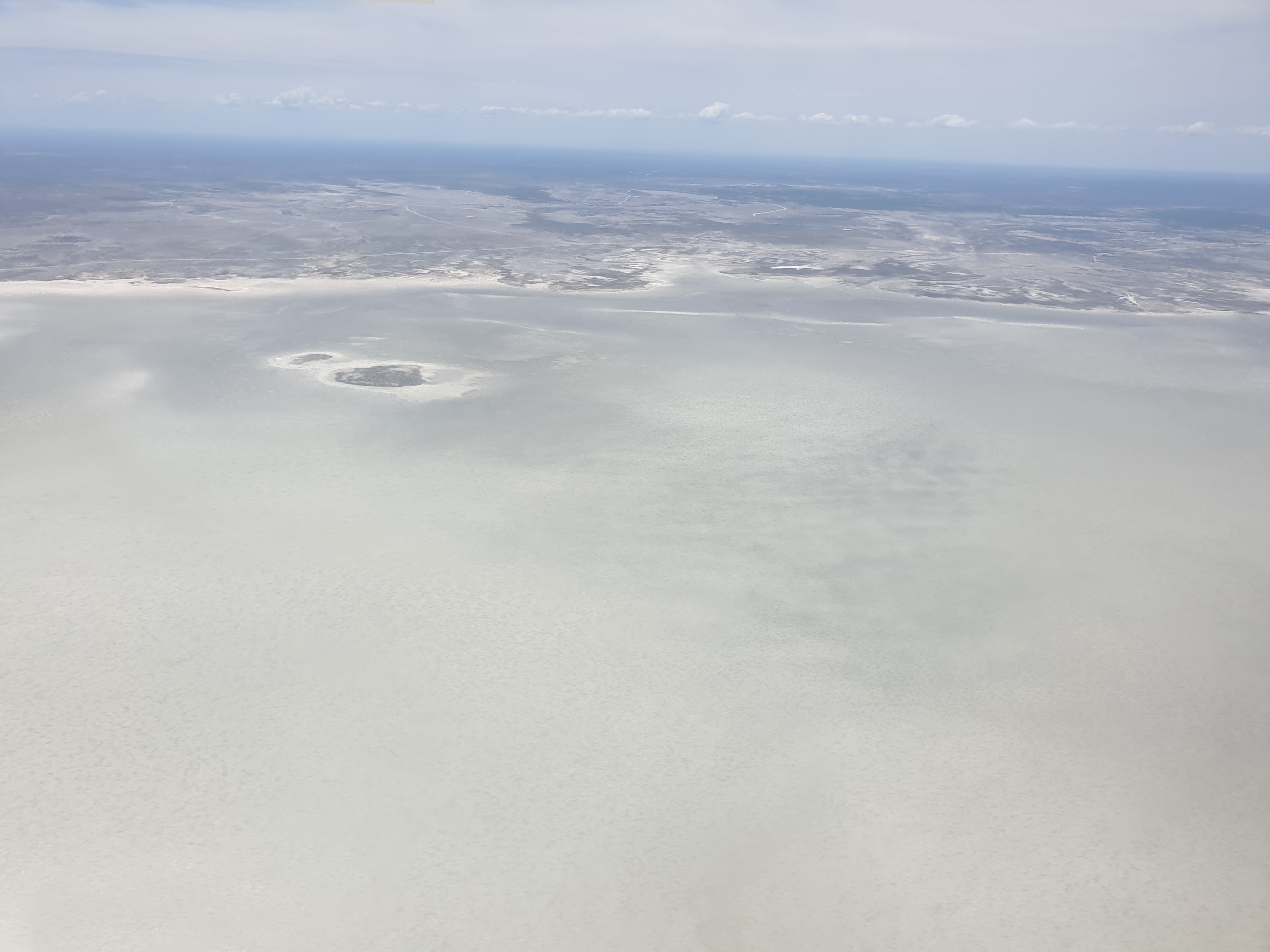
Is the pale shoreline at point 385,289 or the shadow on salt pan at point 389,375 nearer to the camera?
the shadow on salt pan at point 389,375

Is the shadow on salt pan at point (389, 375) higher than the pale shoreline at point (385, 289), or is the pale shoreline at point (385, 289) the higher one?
the pale shoreline at point (385, 289)

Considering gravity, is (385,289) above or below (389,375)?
above

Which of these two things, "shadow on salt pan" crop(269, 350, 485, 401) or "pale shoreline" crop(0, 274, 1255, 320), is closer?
"shadow on salt pan" crop(269, 350, 485, 401)

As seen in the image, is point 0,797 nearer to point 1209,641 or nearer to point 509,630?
point 509,630

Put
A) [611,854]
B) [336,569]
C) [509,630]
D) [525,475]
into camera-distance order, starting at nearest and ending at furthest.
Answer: [611,854]
[509,630]
[336,569]
[525,475]

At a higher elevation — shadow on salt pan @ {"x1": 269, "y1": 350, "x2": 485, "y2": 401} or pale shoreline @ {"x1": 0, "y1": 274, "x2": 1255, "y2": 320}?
pale shoreline @ {"x1": 0, "y1": 274, "x2": 1255, "y2": 320}

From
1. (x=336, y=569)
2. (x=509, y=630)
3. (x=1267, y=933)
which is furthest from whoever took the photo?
(x=336, y=569)

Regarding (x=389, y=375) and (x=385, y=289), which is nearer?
(x=389, y=375)

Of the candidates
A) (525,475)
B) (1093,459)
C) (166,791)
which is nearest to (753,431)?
(525,475)
